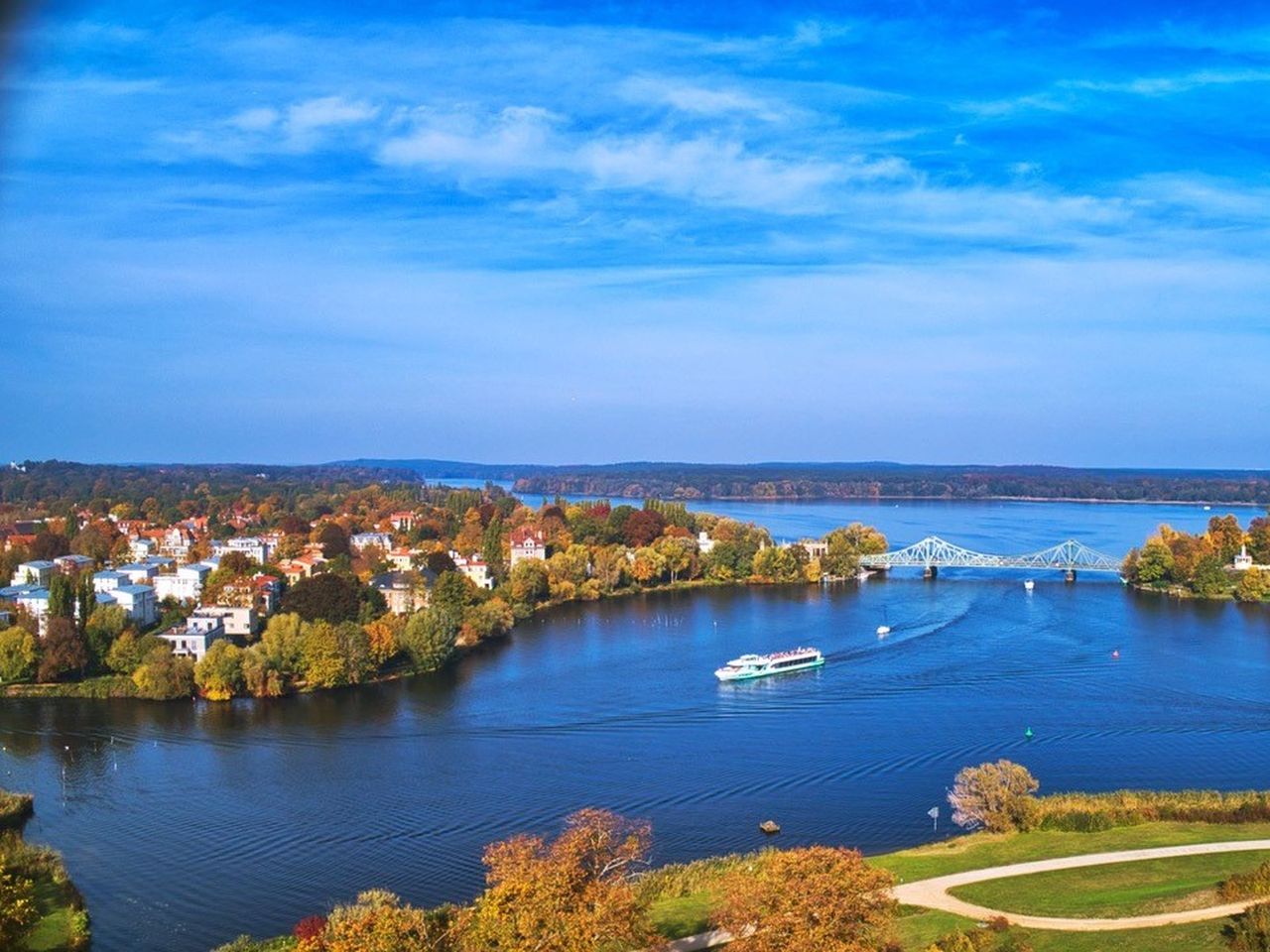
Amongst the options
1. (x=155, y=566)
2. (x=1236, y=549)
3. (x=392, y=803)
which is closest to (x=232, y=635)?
(x=155, y=566)

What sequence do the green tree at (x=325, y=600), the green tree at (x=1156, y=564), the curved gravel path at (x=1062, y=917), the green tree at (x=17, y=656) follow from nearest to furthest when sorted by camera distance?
the curved gravel path at (x=1062, y=917), the green tree at (x=17, y=656), the green tree at (x=325, y=600), the green tree at (x=1156, y=564)

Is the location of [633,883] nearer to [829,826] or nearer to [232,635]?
[829,826]

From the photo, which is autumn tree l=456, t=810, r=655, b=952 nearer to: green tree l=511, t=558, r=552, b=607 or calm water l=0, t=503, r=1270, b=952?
calm water l=0, t=503, r=1270, b=952

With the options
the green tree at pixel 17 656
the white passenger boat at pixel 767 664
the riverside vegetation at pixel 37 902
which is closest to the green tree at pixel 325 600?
the green tree at pixel 17 656

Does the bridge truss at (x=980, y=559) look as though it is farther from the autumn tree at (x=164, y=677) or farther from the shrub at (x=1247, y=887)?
the shrub at (x=1247, y=887)

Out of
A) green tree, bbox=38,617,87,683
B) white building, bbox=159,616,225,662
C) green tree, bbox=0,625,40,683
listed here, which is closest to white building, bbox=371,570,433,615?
white building, bbox=159,616,225,662
